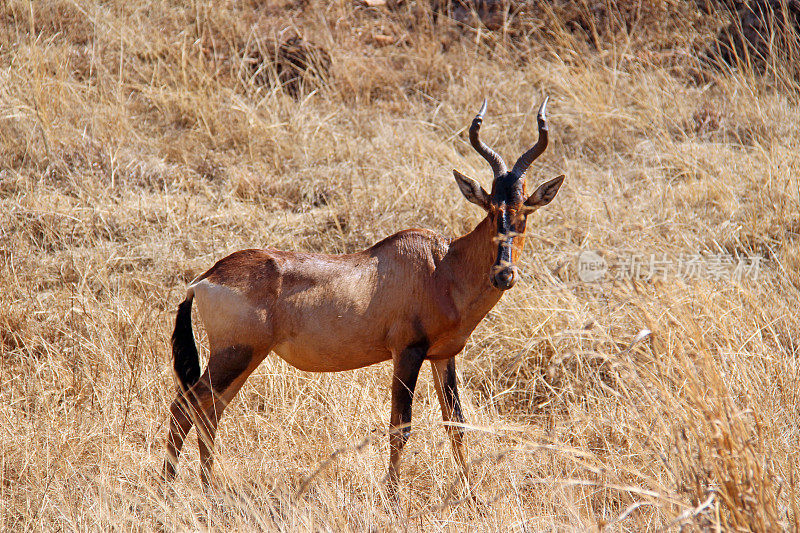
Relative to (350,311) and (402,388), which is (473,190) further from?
(402,388)

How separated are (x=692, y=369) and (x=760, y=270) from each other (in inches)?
169

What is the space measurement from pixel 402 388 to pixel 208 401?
121 cm

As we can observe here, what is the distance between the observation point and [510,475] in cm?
438

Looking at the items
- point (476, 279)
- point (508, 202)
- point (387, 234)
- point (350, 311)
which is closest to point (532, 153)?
point (508, 202)

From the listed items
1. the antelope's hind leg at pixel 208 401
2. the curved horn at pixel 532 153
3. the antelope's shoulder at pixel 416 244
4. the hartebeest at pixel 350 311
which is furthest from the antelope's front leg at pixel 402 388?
the curved horn at pixel 532 153

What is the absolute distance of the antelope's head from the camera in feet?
13.7

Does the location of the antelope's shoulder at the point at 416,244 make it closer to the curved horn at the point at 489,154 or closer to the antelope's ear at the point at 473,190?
the antelope's ear at the point at 473,190

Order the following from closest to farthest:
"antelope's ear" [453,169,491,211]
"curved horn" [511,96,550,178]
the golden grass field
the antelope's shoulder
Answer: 1. the golden grass field
2. "curved horn" [511,96,550,178]
3. "antelope's ear" [453,169,491,211]
4. the antelope's shoulder

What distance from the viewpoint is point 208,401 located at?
465 centimetres

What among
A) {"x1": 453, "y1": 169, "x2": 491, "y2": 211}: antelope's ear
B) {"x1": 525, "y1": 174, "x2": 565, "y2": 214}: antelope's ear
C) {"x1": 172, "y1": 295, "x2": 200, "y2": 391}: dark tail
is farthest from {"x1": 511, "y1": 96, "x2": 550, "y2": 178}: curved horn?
{"x1": 172, "y1": 295, "x2": 200, "y2": 391}: dark tail

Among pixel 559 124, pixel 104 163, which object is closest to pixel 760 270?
pixel 559 124

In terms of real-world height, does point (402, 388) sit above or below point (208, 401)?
above

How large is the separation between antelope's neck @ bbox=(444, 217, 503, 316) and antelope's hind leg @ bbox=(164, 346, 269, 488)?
1.24m

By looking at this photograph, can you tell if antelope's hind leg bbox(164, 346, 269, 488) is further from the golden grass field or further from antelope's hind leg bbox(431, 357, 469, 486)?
antelope's hind leg bbox(431, 357, 469, 486)
